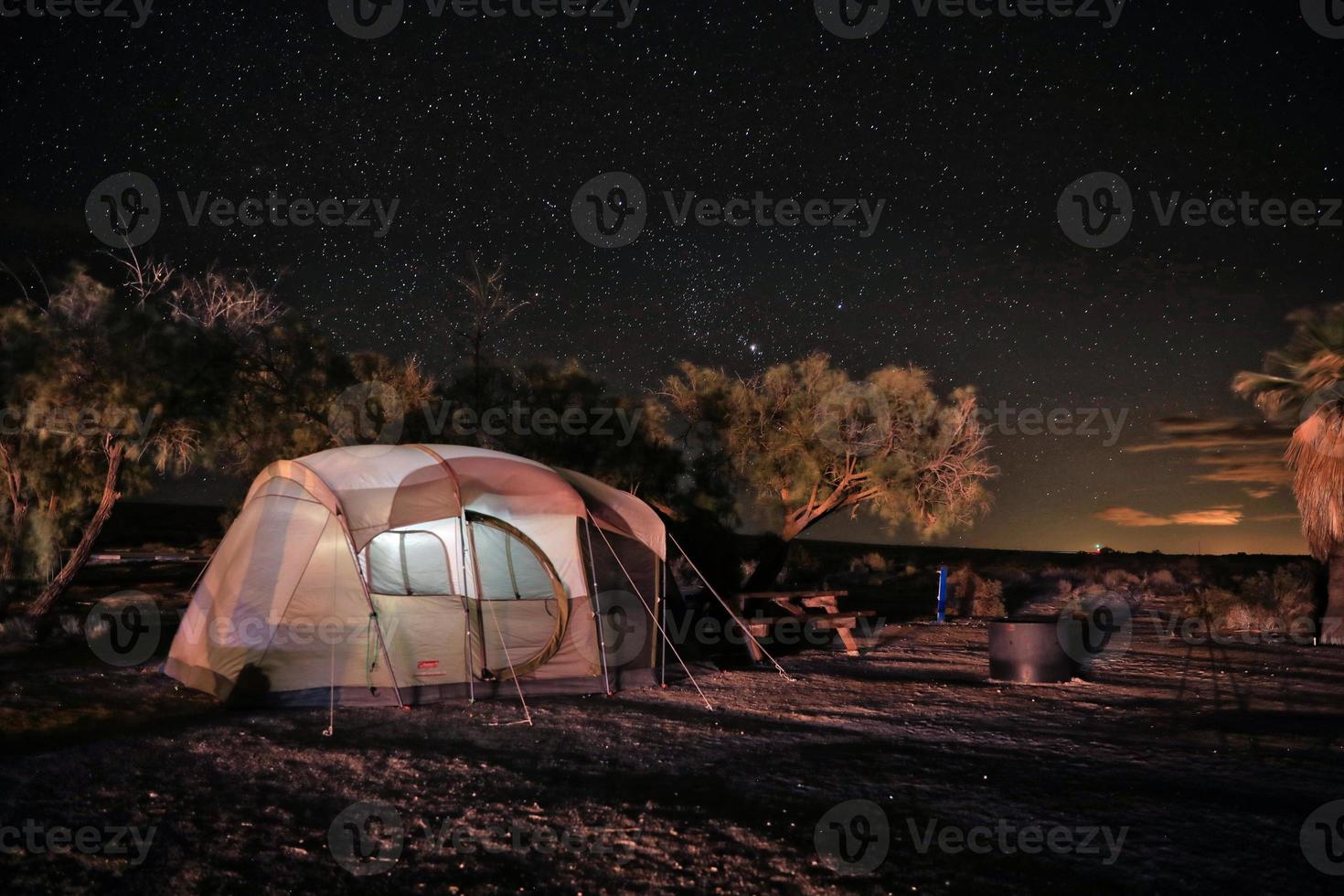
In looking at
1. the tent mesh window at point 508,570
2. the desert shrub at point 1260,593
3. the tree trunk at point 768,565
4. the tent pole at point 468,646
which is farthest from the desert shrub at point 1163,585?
the tent pole at point 468,646

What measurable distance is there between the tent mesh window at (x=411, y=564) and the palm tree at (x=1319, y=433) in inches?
558

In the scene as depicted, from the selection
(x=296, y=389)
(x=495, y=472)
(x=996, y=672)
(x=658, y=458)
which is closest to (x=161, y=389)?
(x=296, y=389)

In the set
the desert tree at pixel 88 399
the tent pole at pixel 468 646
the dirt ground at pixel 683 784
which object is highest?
the desert tree at pixel 88 399

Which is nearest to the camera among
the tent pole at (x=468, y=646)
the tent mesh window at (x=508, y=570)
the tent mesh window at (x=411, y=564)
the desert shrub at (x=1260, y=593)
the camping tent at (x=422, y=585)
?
the camping tent at (x=422, y=585)

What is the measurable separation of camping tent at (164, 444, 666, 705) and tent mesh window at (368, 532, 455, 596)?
2 cm

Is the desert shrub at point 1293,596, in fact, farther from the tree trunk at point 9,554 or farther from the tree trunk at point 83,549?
the tree trunk at point 9,554

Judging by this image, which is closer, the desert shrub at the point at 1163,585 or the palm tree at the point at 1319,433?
the palm tree at the point at 1319,433

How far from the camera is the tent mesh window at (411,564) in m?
11.3

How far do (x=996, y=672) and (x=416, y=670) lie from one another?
6900mm

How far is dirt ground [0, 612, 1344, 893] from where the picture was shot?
17.3 ft

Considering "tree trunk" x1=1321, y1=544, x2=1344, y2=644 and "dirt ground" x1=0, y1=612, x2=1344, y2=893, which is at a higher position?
"tree trunk" x1=1321, y1=544, x2=1344, y2=644

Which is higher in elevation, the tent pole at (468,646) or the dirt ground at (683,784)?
the tent pole at (468,646)

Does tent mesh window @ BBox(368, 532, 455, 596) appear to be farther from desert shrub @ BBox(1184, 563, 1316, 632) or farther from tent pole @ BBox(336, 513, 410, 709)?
desert shrub @ BBox(1184, 563, 1316, 632)

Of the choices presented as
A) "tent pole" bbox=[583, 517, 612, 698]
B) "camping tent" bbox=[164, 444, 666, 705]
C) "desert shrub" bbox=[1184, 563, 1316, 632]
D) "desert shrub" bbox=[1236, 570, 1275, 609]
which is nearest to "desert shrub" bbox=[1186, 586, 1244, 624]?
"desert shrub" bbox=[1184, 563, 1316, 632]
